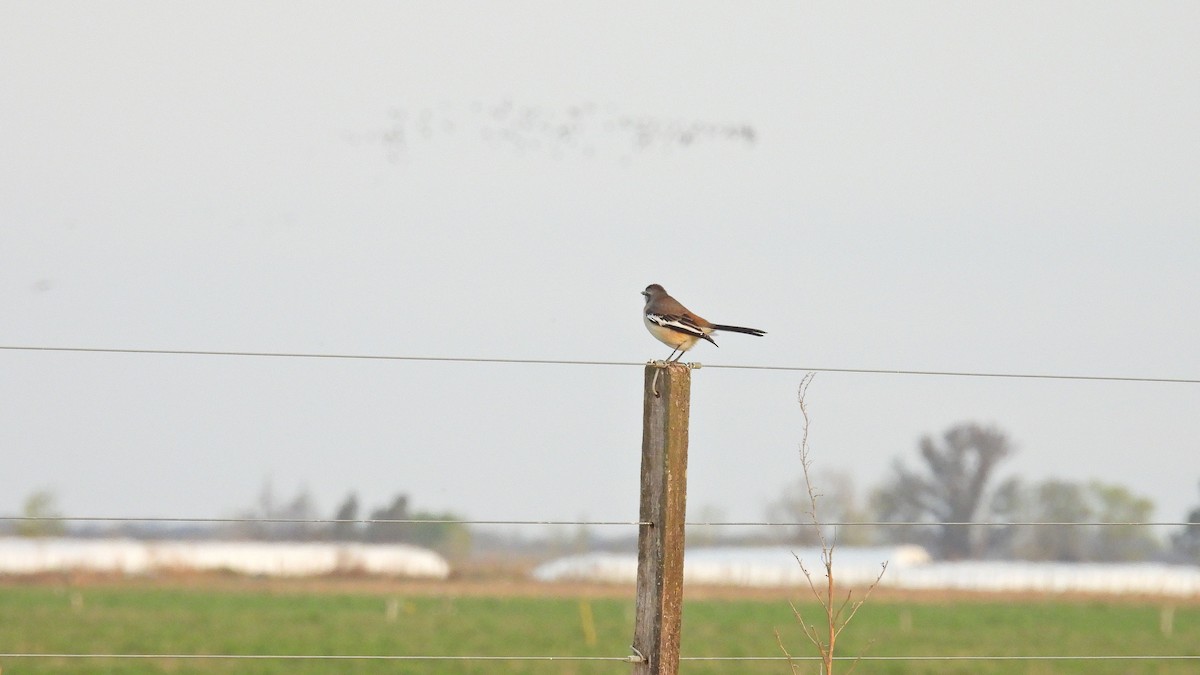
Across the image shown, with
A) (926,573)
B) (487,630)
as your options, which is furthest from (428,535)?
(926,573)

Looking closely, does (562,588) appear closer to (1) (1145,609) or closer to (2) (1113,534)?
(2) (1113,534)

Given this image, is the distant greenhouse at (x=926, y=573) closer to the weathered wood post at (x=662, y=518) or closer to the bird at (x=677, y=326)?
the bird at (x=677, y=326)

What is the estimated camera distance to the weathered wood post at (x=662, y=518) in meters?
3.97

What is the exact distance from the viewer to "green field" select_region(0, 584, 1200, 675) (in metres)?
34.6

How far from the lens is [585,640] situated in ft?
134

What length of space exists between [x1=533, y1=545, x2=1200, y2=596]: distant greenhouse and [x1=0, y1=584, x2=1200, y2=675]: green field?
150 centimetres

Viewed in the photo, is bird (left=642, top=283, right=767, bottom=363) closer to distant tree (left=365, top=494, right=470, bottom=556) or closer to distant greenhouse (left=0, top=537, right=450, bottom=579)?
distant tree (left=365, top=494, right=470, bottom=556)

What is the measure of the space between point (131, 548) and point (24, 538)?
11.1ft

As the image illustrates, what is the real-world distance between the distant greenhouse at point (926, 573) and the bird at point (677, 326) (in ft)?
95.3

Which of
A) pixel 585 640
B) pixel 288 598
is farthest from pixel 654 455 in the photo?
pixel 288 598

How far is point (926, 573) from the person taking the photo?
40531 mm

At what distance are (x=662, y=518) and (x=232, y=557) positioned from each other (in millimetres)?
42000

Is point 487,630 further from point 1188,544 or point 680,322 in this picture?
point 680,322

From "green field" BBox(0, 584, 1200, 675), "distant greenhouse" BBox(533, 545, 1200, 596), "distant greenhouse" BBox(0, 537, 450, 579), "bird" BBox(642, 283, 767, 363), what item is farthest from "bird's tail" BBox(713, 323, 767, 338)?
"distant greenhouse" BBox(0, 537, 450, 579)
